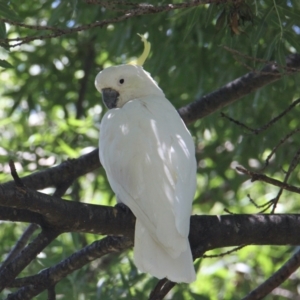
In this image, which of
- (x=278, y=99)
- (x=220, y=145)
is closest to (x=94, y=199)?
(x=220, y=145)

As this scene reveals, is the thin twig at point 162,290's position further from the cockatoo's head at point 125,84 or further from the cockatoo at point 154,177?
the cockatoo's head at point 125,84

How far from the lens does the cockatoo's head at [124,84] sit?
390 centimetres

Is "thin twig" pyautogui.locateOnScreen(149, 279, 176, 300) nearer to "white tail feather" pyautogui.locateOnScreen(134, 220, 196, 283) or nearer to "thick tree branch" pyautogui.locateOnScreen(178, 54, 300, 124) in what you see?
"white tail feather" pyautogui.locateOnScreen(134, 220, 196, 283)

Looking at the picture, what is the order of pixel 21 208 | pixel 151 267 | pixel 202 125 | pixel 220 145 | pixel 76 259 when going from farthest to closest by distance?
pixel 220 145
pixel 202 125
pixel 76 259
pixel 151 267
pixel 21 208

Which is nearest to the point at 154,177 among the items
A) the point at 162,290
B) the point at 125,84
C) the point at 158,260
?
the point at 158,260

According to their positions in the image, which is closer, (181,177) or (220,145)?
(181,177)

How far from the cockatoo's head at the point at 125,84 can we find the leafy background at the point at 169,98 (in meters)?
0.27

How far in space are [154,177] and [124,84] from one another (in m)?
1.27

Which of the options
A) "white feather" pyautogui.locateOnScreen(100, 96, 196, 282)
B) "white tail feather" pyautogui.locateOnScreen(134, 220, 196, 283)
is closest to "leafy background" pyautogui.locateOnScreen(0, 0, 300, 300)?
"white feather" pyautogui.locateOnScreen(100, 96, 196, 282)

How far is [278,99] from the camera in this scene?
176 inches

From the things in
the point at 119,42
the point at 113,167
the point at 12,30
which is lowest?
the point at 12,30

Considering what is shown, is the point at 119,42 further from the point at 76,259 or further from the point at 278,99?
the point at 76,259

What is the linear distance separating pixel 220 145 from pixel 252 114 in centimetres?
117

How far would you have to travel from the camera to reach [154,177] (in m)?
2.79
